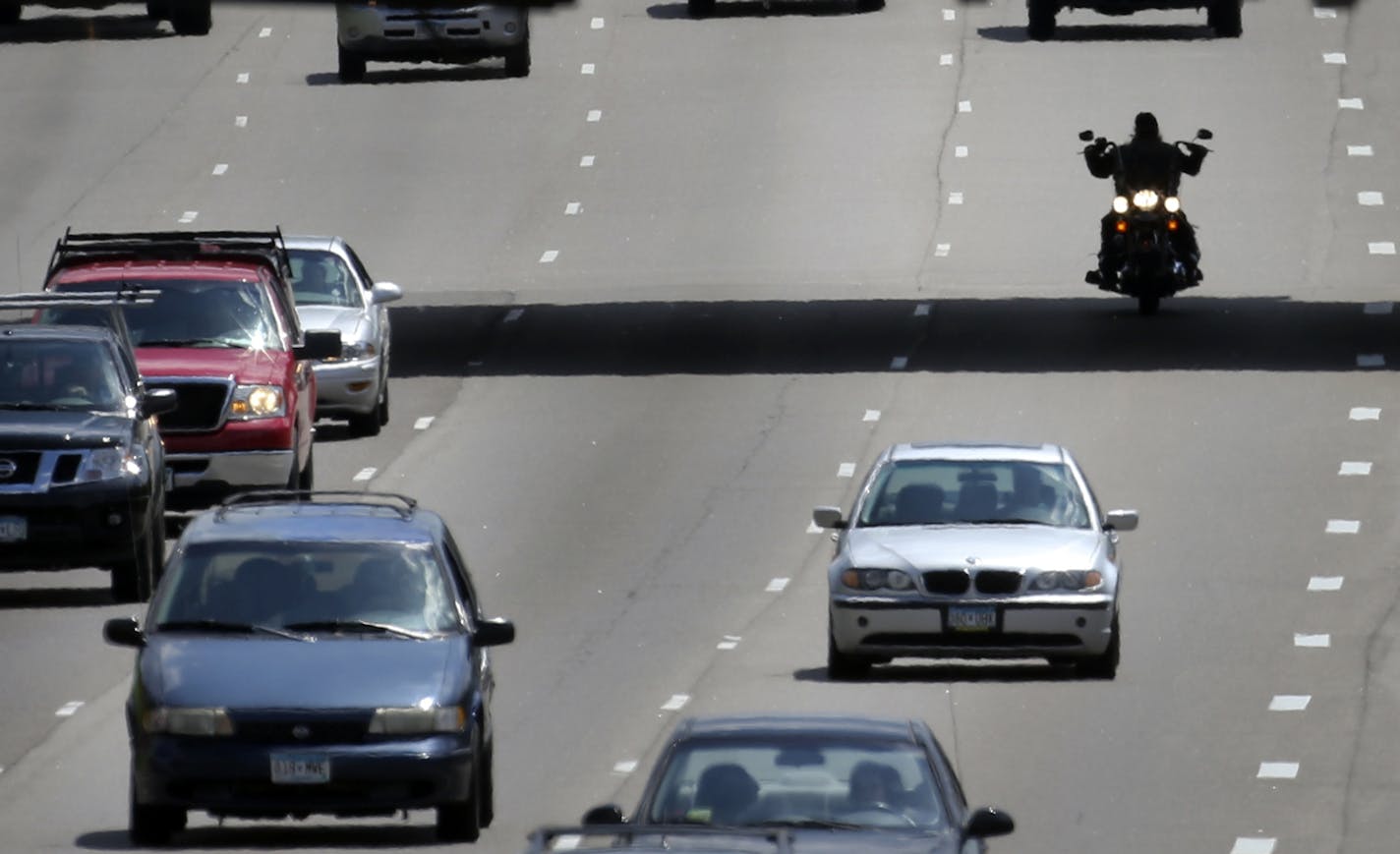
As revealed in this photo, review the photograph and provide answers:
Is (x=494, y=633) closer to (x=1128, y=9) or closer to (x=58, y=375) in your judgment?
(x=58, y=375)

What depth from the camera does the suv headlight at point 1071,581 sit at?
73.8 feet

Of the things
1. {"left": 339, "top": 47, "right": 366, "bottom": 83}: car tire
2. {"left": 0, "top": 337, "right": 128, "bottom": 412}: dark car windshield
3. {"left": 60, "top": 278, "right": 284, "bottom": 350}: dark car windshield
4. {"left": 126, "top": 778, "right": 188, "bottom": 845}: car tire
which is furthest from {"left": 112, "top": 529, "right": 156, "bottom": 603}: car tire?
{"left": 339, "top": 47, "right": 366, "bottom": 83}: car tire

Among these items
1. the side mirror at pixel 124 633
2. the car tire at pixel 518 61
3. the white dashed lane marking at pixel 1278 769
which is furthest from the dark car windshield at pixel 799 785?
the car tire at pixel 518 61

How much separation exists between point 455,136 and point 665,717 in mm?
32143

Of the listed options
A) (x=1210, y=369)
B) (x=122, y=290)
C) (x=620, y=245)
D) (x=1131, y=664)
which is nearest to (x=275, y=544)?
(x=1131, y=664)

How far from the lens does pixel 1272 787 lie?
19.5 metres

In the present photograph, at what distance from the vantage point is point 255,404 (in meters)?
28.2

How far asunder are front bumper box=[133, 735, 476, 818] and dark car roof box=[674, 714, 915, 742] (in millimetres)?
3343

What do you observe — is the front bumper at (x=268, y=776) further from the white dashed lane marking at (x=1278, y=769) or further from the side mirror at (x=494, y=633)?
the white dashed lane marking at (x=1278, y=769)

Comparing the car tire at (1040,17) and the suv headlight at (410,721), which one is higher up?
the suv headlight at (410,721)

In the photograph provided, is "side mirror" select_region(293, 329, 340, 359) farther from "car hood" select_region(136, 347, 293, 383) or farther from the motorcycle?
the motorcycle

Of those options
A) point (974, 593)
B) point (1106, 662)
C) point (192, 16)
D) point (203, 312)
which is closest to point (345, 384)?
point (203, 312)

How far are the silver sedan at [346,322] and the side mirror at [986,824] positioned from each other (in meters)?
19.9

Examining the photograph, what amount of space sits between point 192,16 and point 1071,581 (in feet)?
132
